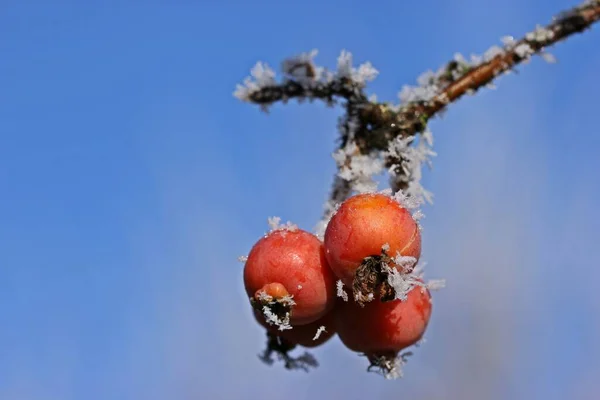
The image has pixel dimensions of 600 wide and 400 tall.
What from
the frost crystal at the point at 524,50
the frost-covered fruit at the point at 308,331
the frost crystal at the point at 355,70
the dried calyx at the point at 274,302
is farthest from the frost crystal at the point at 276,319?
the frost crystal at the point at 524,50

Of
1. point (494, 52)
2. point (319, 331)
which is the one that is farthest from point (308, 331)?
point (494, 52)

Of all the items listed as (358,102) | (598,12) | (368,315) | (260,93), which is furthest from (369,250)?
(598,12)

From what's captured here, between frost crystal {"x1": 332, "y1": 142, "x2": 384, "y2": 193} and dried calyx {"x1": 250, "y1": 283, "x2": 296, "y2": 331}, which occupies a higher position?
frost crystal {"x1": 332, "y1": 142, "x2": 384, "y2": 193}

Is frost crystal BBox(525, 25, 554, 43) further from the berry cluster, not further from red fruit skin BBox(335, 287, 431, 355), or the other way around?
red fruit skin BBox(335, 287, 431, 355)

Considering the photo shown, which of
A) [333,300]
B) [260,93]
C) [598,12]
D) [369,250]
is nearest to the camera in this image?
[369,250]

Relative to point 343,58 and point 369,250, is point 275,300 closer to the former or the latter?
point 369,250

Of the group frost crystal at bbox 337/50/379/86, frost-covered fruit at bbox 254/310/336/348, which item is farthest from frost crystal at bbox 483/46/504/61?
frost-covered fruit at bbox 254/310/336/348

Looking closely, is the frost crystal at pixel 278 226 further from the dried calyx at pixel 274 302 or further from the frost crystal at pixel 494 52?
the frost crystal at pixel 494 52

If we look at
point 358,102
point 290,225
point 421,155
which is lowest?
point 290,225
